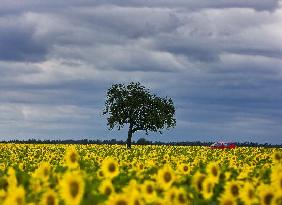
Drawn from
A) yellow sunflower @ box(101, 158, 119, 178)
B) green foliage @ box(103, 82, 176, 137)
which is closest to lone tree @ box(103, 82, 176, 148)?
green foliage @ box(103, 82, 176, 137)

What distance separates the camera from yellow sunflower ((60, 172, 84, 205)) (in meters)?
7.19

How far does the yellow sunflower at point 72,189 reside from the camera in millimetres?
7188

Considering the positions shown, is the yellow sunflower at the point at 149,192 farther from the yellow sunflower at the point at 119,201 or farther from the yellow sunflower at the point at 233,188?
the yellow sunflower at the point at 233,188

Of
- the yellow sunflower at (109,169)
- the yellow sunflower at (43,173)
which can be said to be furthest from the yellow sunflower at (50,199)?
the yellow sunflower at (109,169)

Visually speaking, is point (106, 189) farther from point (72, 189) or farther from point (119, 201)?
point (119, 201)

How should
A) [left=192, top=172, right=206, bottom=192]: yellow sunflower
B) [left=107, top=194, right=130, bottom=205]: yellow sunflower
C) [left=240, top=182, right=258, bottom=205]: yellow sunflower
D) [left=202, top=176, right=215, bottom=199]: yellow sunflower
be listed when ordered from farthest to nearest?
1. [left=192, top=172, right=206, bottom=192]: yellow sunflower
2. [left=202, top=176, right=215, bottom=199]: yellow sunflower
3. [left=240, top=182, right=258, bottom=205]: yellow sunflower
4. [left=107, top=194, right=130, bottom=205]: yellow sunflower

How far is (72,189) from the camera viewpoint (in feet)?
23.8

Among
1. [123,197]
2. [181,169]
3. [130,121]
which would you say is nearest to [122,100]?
[130,121]

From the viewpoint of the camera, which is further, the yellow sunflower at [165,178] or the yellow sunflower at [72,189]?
the yellow sunflower at [165,178]

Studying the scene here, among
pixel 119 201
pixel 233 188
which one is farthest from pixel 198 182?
pixel 119 201

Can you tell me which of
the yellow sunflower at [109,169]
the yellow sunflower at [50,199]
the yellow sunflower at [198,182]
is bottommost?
the yellow sunflower at [50,199]

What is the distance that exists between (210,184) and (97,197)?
193cm

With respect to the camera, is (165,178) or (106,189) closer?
(106,189)

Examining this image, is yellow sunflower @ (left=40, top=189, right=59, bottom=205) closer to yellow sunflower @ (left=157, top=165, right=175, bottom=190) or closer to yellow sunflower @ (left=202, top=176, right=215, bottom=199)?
yellow sunflower @ (left=157, top=165, right=175, bottom=190)
